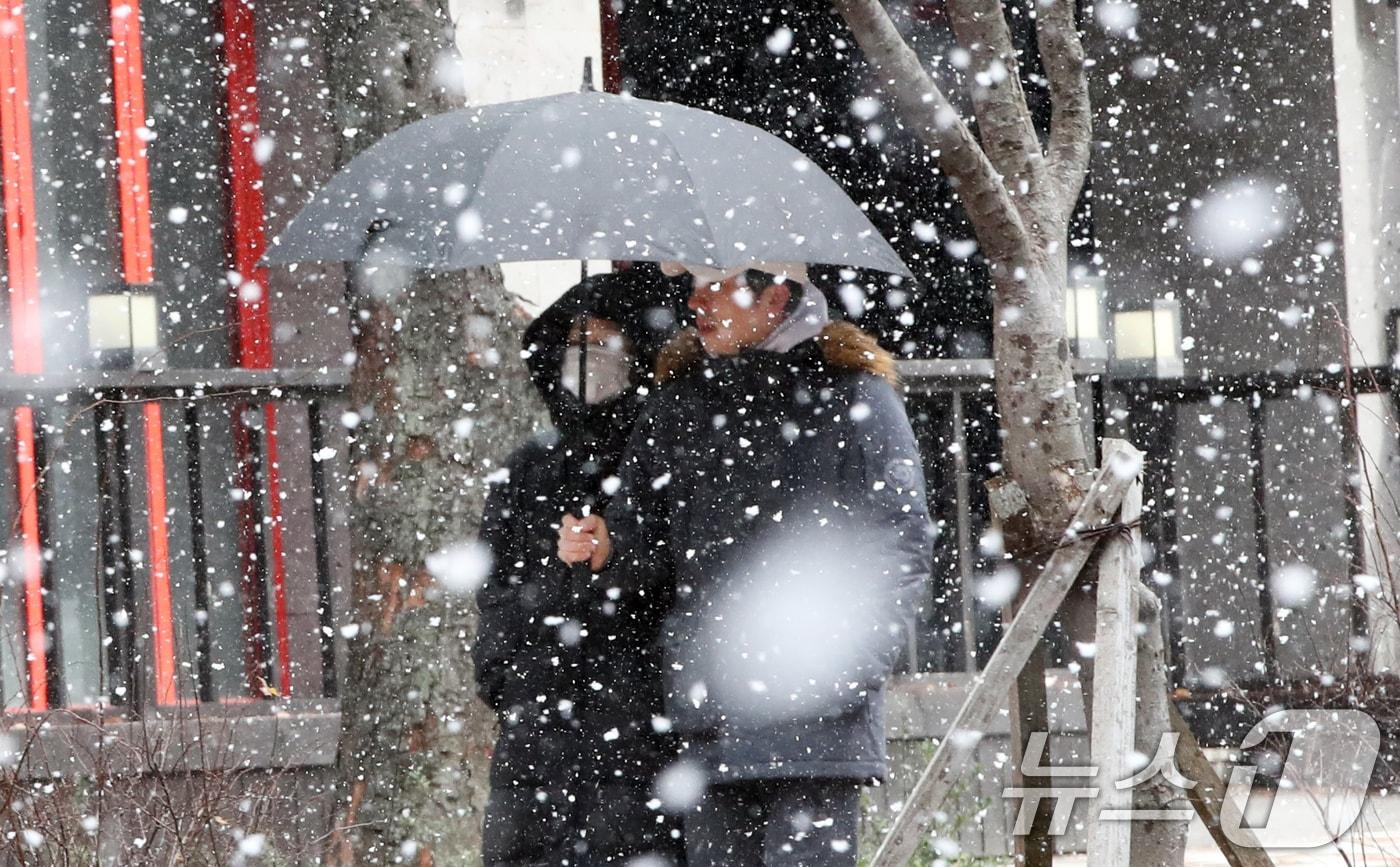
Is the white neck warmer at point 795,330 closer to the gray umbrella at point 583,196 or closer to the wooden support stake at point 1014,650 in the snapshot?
the gray umbrella at point 583,196

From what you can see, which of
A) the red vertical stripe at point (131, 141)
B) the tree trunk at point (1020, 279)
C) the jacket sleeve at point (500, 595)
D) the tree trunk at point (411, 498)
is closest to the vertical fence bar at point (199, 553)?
the tree trunk at point (411, 498)

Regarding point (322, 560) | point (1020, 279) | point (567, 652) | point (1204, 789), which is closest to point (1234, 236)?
point (1020, 279)

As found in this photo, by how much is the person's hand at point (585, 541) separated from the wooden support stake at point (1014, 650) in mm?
880

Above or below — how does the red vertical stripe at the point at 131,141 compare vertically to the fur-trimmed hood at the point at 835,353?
above

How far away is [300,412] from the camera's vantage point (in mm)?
7359

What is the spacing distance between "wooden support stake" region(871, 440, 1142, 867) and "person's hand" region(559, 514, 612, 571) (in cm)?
88

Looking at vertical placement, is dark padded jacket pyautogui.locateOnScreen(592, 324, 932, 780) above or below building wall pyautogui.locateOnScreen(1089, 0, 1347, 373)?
below

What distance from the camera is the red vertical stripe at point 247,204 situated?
7438mm

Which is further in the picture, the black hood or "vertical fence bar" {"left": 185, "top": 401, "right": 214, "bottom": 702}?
"vertical fence bar" {"left": 185, "top": 401, "right": 214, "bottom": 702}

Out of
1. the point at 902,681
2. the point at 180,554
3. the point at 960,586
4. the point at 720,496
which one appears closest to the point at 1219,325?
the point at 960,586

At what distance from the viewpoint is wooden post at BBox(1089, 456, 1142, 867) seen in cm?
340

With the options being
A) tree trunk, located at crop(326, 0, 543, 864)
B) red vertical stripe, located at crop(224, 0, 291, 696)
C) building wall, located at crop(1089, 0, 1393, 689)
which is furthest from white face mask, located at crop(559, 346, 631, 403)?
red vertical stripe, located at crop(224, 0, 291, 696)

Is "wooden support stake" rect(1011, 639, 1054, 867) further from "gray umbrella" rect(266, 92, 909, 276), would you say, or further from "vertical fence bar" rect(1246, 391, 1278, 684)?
"vertical fence bar" rect(1246, 391, 1278, 684)

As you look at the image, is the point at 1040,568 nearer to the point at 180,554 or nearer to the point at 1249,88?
the point at 1249,88
